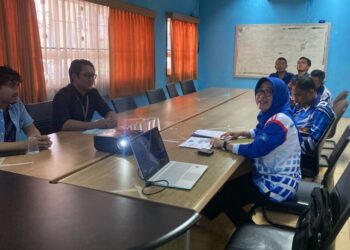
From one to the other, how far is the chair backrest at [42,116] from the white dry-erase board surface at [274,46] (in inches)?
196

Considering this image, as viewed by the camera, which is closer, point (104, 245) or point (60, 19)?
point (104, 245)

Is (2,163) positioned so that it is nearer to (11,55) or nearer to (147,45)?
(11,55)

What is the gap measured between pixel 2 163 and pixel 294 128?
1.54 meters

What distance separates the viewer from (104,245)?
2.90 feet

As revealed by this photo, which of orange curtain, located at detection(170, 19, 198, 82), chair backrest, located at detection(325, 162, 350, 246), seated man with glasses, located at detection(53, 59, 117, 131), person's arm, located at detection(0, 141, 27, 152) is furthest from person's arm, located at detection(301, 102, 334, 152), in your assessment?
orange curtain, located at detection(170, 19, 198, 82)

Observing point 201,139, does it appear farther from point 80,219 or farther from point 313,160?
point 80,219

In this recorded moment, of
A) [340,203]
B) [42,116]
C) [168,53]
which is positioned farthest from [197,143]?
[168,53]

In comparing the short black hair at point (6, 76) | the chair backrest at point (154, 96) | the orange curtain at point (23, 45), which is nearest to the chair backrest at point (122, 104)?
the chair backrest at point (154, 96)

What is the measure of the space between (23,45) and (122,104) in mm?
1093

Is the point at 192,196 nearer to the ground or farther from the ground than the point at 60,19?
nearer to the ground

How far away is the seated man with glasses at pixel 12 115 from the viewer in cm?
188

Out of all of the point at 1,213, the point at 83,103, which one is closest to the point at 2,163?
the point at 1,213

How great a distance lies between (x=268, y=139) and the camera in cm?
170

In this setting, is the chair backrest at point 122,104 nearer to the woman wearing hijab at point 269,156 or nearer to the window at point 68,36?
the window at point 68,36
